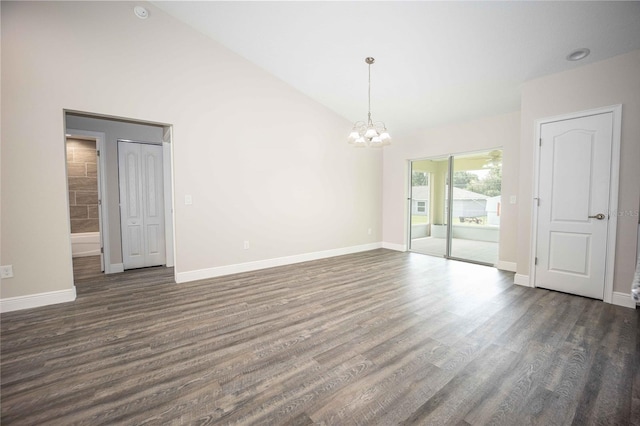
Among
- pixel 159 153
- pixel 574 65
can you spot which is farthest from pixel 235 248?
pixel 574 65

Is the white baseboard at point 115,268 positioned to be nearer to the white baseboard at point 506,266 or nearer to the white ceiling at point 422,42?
the white ceiling at point 422,42

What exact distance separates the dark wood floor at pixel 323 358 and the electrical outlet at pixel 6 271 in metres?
0.43

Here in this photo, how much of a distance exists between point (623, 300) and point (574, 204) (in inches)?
47.2

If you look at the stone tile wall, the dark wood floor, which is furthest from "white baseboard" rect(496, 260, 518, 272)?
the stone tile wall

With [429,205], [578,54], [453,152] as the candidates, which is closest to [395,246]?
[429,205]

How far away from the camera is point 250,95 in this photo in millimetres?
4434

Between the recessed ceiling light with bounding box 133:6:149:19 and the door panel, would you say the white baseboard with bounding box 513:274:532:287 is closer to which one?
the door panel

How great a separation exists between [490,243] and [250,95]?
701 centimetres

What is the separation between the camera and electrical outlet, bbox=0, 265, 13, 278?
288 cm

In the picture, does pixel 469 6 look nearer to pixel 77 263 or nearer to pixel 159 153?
pixel 159 153

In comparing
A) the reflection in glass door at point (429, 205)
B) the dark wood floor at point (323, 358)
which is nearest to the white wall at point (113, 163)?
the dark wood floor at point (323, 358)

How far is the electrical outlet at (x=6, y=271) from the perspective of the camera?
9.44 feet

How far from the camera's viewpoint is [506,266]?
4.54 m

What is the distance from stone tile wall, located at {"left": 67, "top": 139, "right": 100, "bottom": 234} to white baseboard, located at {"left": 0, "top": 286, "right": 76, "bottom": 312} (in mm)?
3929
